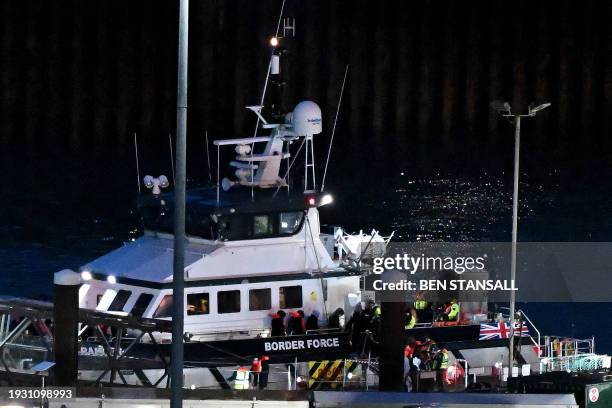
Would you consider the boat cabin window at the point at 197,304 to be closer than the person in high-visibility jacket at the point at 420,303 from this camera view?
Yes

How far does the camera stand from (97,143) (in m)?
74.5

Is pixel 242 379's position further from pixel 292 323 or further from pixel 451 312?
pixel 451 312

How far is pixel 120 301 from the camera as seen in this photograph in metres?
26.3

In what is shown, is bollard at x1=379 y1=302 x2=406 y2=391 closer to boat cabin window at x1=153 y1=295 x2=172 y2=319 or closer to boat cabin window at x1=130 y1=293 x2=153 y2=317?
boat cabin window at x1=153 y1=295 x2=172 y2=319

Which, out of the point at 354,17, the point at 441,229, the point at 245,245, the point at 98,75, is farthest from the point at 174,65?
the point at 245,245

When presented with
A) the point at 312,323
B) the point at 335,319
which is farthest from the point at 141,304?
the point at 335,319

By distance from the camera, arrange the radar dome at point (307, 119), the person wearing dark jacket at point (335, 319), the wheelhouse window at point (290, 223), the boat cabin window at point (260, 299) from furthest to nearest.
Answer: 1. the radar dome at point (307, 119)
2. the wheelhouse window at point (290, 223)
3. the person wearing dark jacket at point (335, 319)
4. the boat cabin window at point (260, 299)

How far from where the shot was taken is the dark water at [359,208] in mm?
45250

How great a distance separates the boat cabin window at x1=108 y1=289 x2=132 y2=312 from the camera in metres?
26.3

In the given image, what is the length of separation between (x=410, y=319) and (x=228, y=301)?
3231 millimetres

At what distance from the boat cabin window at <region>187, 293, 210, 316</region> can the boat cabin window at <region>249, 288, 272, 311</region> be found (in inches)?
30.8

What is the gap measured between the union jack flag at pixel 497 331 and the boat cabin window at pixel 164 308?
18.6ft

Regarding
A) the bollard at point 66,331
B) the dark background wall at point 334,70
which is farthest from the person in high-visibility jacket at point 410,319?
the dark background wall at point 334,70

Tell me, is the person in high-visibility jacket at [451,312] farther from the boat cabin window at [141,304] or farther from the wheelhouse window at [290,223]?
the boat cabin window at [141,304]
